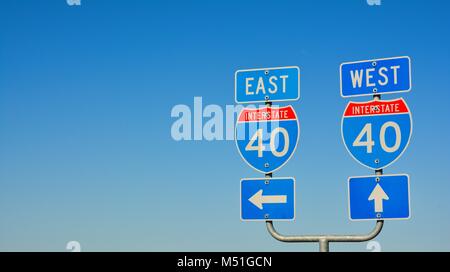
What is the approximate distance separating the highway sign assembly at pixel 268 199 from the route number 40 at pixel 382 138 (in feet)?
2.73

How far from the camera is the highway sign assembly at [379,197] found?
18.7ft

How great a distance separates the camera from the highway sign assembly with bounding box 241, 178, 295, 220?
6.14 metres

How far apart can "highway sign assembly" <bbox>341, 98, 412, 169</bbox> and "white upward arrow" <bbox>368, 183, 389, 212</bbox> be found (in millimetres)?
229

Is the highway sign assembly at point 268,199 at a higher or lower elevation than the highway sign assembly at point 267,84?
lower

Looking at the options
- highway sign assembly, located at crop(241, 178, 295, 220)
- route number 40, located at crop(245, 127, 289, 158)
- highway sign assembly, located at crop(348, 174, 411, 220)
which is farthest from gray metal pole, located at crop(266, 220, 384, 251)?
route number 40, located at crop(245, 127, 289, 158)

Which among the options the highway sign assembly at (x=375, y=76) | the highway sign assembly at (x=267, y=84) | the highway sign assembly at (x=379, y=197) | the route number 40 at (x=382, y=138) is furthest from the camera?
the highway sign assembly at (x=267, y=84)

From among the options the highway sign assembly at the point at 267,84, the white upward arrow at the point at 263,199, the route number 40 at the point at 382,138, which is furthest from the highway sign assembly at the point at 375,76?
the white upward arrow at the point at 263,199

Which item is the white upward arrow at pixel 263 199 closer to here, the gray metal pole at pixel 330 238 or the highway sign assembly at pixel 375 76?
the gray metal pole at pixel 330 238

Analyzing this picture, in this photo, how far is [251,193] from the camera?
632 centimetres

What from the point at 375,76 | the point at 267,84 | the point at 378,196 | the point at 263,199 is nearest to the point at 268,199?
the point at 263,199

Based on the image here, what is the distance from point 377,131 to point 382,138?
0.09 meters

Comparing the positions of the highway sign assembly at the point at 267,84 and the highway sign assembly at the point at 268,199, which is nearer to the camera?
the highway sign assembly at the point at 268,199
